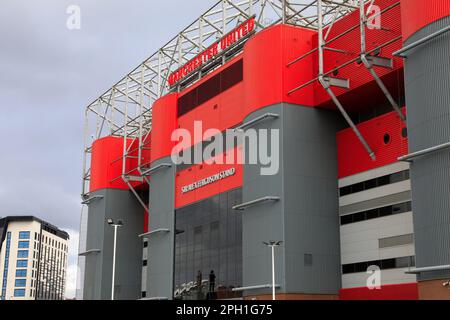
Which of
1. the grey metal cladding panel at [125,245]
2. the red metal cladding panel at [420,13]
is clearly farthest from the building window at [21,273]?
the red metal cladding panel at [420,13]

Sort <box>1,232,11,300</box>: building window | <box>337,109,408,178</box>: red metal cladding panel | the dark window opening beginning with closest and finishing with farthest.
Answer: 1. <box>337,109,408,178</box>: red metal cladding panel
2. the dark window opening
3. <box>1,232,11,300</box>: building window

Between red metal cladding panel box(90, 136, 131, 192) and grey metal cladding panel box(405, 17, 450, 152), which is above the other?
red metal cladding panel box(90, 136, 131, 192)

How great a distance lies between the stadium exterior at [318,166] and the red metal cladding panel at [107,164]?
14.0m

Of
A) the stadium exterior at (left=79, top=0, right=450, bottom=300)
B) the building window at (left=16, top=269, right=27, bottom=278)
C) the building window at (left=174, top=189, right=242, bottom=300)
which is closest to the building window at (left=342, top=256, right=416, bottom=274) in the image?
the stadium exterior at (left=79, top=0, right=450, bottom=300)

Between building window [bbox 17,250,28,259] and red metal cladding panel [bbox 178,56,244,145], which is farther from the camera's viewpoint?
building window [bbox 17,250,28,259]

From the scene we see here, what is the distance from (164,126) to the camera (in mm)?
66875

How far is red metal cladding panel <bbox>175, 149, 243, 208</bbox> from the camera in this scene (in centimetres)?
5494

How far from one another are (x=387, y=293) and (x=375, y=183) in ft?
25.6

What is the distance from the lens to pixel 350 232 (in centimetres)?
4712

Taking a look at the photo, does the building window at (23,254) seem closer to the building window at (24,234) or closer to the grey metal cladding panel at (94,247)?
the building window at (24,234)

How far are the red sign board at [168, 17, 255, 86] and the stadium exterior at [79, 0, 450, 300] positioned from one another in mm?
171

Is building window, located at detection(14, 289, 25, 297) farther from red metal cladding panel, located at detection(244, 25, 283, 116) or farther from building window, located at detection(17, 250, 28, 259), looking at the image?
red metal cladding panel, located at detection(244, 25, 283, 116)
